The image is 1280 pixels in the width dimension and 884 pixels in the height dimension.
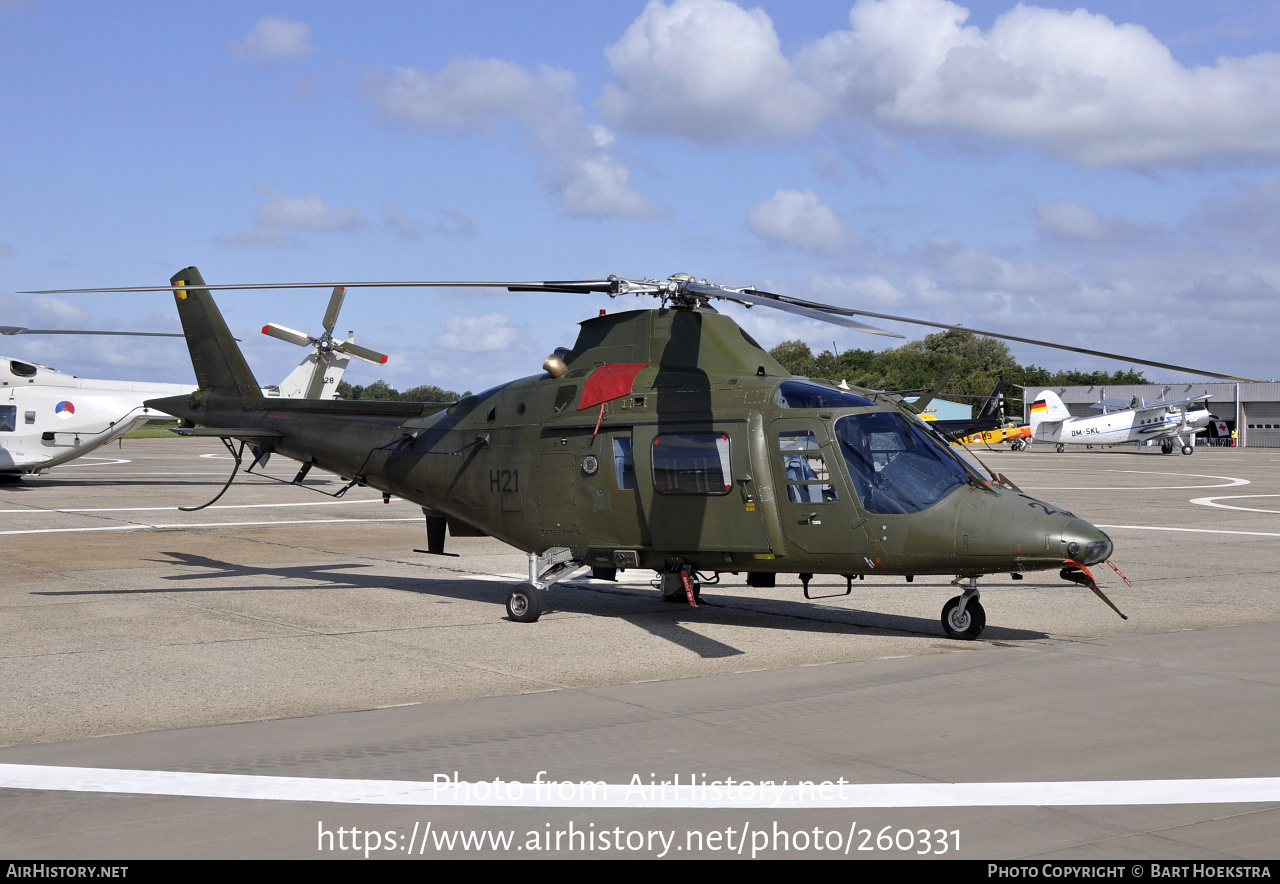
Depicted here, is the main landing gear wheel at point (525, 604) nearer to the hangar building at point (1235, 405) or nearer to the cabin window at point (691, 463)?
the cabin window at point (691, 463)

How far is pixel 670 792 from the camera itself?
593cm

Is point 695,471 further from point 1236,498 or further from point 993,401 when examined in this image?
point 993,401

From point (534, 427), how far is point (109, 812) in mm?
7065

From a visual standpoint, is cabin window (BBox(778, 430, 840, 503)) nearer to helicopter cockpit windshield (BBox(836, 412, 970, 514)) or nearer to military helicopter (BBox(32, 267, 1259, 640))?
military helicopter (BBox(32, 267, 1259, 640))

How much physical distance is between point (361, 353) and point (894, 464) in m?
24.7

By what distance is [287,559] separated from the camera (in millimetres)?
17328

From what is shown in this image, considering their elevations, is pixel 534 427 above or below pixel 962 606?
above

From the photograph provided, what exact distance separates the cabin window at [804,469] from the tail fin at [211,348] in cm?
784


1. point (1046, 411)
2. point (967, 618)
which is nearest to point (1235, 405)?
point (1046, 411)

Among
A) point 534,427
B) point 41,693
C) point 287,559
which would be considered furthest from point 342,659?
point 287,559

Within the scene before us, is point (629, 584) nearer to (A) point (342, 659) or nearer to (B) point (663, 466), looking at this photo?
(B) point (663, 466)
